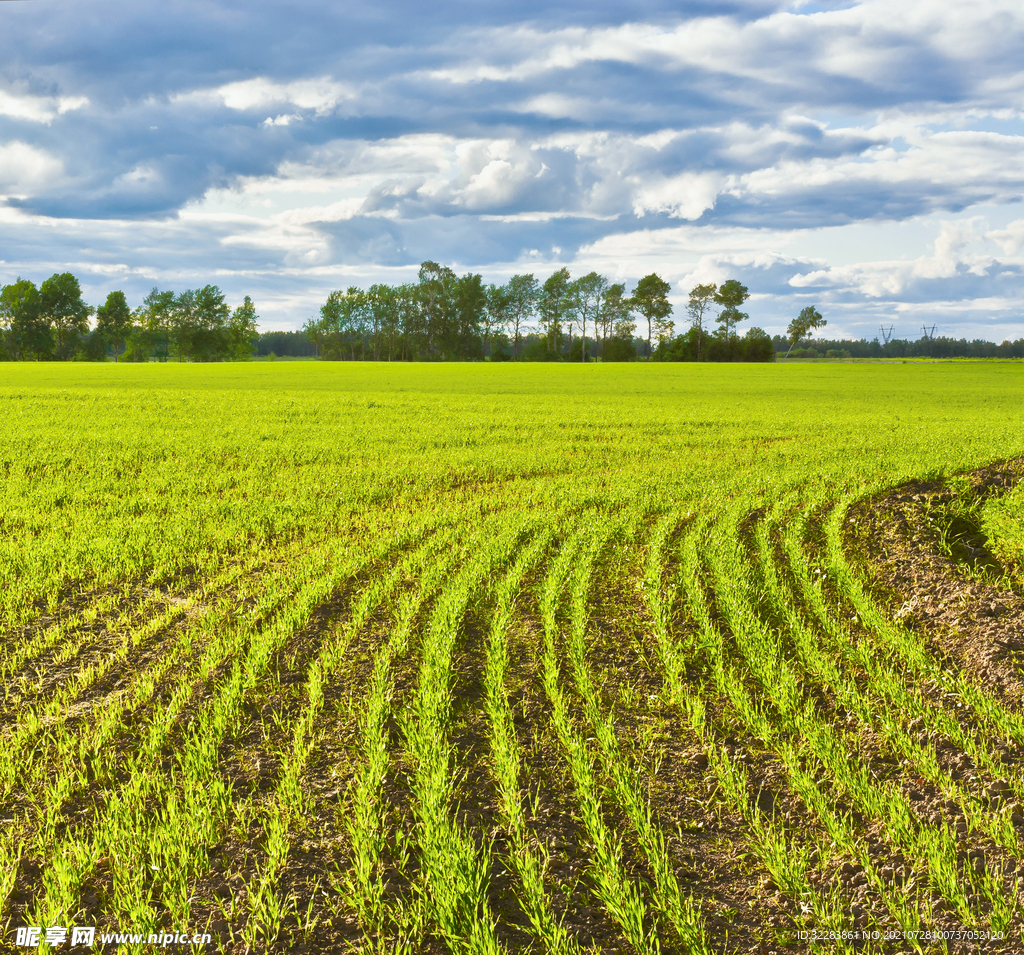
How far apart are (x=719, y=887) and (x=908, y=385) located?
2452 inches

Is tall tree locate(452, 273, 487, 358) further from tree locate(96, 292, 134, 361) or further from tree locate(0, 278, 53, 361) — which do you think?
tree locate(0, 278, 53, 361)

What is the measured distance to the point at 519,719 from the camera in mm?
5434

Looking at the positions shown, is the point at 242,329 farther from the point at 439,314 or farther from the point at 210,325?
the point at 439,314

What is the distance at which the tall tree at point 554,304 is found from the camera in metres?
132

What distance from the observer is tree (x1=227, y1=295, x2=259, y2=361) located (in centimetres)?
13212

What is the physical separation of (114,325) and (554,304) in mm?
88215

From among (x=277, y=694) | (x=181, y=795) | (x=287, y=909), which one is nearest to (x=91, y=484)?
(x=277, y=694)

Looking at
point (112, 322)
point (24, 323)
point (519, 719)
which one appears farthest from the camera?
point (112, 322)

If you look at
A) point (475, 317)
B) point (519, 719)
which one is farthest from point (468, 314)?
point (519, 719)

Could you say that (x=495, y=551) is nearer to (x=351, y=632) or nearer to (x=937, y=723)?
(x=351, y=632)

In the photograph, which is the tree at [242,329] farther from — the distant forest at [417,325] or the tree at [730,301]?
the tree at [730,301]

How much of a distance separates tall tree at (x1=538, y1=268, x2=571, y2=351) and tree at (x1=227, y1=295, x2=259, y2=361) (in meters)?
59.5

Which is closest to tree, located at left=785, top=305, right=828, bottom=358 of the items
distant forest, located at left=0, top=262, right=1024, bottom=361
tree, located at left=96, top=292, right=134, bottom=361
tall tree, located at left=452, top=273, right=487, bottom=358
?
distant forest, located at left=0, top=262, right=1024, bottom=361

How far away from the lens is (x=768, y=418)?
2742 cm
